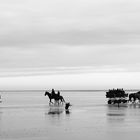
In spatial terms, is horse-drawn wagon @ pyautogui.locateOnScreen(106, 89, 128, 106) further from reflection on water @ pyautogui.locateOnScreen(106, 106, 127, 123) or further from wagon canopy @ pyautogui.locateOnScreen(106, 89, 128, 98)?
reflection on water @ pyautogui.locateOnScreen(106, 106, 127, 123)

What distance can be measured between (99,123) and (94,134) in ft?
18.3

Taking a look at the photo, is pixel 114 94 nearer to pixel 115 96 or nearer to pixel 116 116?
pixel 115 96

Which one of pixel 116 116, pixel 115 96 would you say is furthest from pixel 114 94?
pixel 116 116

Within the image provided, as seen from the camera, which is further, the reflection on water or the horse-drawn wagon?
the horse-drawn wagon

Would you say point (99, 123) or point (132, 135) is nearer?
point (132, 135)

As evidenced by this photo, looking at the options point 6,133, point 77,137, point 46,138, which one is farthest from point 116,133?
point 6,133

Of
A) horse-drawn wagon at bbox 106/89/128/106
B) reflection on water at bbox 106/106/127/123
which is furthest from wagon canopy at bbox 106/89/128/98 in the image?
reflection on water at bbox 106/106/127/123

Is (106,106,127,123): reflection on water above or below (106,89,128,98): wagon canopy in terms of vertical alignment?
below

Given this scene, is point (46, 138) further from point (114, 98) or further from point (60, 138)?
point (114, 98)

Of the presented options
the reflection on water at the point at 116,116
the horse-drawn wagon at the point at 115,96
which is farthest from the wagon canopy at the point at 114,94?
the reflection on water at the point at 116,116

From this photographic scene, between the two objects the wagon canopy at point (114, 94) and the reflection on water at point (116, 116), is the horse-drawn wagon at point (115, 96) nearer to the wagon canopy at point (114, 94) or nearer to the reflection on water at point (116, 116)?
the wagon canopy at point (114, 94)

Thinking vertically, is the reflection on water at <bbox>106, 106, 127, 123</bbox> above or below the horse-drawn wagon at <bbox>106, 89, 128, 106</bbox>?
below

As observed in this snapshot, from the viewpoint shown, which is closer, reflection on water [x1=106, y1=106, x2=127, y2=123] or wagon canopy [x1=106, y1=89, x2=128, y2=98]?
reflection on water [x1=106, y1=106, x2=127, y2=123]

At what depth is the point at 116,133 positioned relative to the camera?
22.0 meters
